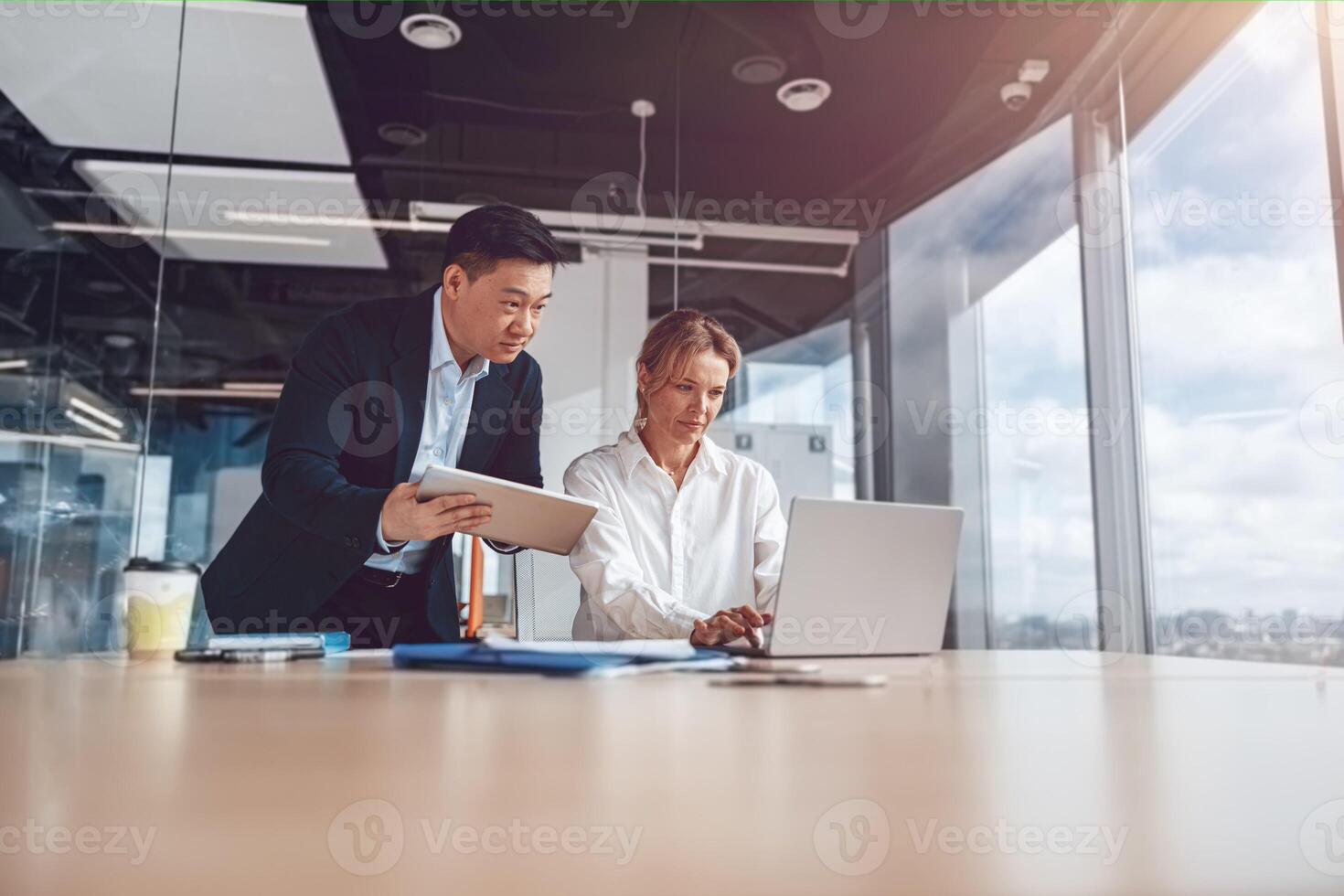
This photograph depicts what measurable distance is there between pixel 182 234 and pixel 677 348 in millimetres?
2369

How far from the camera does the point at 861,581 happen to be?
4.67 feet

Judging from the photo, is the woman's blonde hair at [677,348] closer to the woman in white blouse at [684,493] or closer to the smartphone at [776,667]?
the woman in white blouse at [684,493]

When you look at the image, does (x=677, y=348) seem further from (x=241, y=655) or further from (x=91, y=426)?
(x=91, y=426)

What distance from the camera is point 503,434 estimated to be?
2.42 metres

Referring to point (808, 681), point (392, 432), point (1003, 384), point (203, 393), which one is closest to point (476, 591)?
point (203, 393)

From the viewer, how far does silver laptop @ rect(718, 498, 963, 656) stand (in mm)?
1354

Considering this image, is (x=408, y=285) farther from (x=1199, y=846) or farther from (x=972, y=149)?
(x=1199, y=846)

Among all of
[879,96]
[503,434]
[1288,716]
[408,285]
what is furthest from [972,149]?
[1288,716]

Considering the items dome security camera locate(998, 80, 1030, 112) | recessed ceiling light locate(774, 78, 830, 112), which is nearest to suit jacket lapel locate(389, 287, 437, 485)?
recessed ceiling light locate(774, 78, 830, 112)

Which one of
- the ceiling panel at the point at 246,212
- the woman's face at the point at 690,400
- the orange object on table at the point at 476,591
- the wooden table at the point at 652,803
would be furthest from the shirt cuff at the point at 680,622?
the ceiling panel at the point at 246,212

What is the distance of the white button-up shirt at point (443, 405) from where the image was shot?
7.59ft

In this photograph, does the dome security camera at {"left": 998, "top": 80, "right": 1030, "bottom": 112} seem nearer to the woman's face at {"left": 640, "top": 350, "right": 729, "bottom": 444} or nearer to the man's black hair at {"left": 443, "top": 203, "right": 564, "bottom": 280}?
the woman's face at {"left": 640, "top": 350, "right": 729, "bottom": 444}

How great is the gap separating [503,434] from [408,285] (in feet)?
5.82

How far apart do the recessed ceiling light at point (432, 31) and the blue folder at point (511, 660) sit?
9.83 feet
